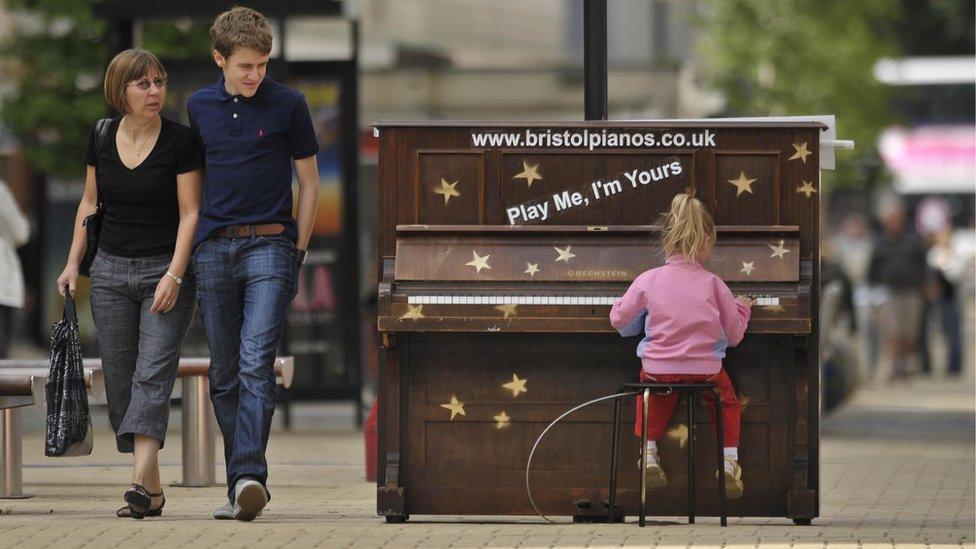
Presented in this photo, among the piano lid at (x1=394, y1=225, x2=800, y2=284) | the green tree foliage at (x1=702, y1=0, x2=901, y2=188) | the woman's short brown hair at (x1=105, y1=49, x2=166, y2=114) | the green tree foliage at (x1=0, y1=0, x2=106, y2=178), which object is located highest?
the green tree foliage at (x1=702, y1=0, x2=901, y2=188)

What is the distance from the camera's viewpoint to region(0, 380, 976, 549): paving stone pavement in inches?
280

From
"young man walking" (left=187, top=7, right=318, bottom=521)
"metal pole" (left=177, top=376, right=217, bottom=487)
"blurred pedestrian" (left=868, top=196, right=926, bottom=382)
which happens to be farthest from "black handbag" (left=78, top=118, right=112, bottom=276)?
"blurred pedestrian" (left=868, top=196, right=926, bottom=382)

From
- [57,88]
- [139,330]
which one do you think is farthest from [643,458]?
[57,88]

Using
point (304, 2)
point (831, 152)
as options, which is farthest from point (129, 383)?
point (304, 2)

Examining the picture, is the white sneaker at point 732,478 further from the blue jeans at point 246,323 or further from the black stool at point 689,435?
the blue jeans at point 246,323

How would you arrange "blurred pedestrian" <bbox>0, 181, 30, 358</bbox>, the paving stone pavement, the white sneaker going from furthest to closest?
1. "blurred pedestrian" <bbox>0, 181, 30, 358</bbox>
2. the white sneaker
3. the paving stone pavement

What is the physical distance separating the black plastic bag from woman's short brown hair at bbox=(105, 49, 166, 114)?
0.78m

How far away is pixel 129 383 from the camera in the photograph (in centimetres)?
788

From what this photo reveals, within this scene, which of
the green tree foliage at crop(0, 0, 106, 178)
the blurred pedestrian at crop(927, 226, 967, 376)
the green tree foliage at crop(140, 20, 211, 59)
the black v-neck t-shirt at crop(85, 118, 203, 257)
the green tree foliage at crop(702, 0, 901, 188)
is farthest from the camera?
the green tree foliage at crop(702, 0, 901, 188)

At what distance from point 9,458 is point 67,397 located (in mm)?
1596

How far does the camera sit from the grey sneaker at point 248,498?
24.8ft

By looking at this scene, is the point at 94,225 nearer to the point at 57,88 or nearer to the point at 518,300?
the point at 518,300

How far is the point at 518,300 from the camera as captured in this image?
293 inches

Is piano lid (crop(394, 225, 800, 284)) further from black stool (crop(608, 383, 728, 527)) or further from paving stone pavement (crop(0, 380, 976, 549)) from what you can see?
paving stone pavement (crop(0, 380, 976, 549))
